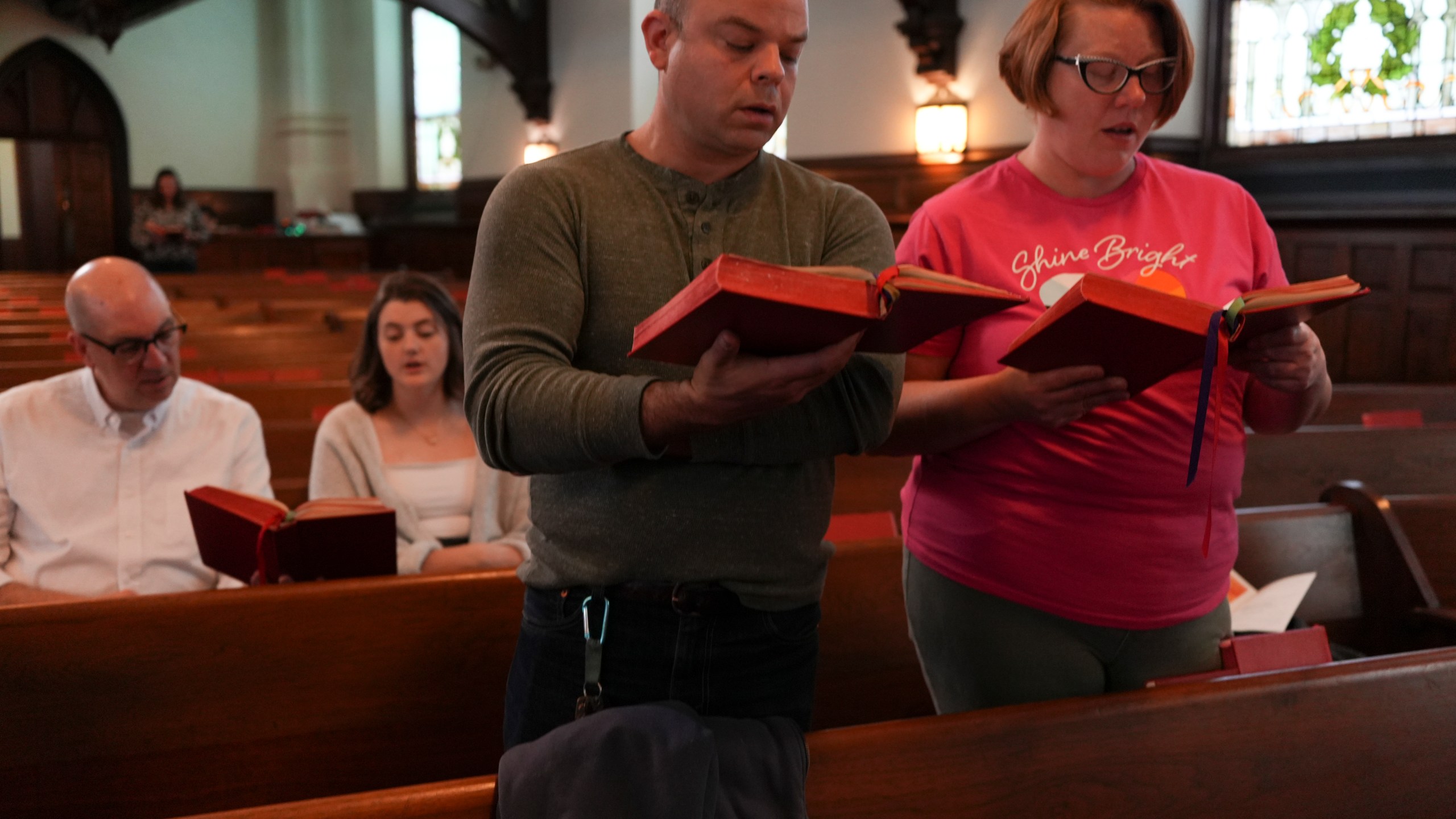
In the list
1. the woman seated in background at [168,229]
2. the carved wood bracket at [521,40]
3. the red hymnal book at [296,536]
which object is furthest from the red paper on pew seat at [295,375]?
the woman seated in background at [168,229]

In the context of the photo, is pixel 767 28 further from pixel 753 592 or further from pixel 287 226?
pixel 287 226

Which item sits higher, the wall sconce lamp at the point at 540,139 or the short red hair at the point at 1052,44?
the wall sconce lamp at the point at 540,139

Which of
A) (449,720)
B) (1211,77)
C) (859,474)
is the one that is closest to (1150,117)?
(449,720)

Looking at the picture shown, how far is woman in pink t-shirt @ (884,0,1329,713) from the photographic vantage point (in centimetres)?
137

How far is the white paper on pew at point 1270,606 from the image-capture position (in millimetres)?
1829

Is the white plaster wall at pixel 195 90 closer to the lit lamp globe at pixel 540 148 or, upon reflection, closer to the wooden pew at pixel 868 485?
the lit lamp globe at pixel 540 148

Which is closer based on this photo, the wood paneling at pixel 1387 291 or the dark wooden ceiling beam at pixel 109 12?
the wood paneling at pixel 1387 291

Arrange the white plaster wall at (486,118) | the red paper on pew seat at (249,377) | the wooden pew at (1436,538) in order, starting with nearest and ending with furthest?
1. the wooden pew at (1436,538)
2. the red paper on pew seat at (249,377)
3. the white plaster wall at (486,118)

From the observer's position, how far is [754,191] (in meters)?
1.14

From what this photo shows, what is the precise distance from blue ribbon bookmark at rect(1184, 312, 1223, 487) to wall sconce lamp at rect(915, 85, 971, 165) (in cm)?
651

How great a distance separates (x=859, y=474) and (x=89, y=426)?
6.23ft

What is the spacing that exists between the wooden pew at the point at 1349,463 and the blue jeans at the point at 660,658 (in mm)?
2614

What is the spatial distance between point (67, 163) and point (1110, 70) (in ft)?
46.7

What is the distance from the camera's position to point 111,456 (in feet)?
7.77
